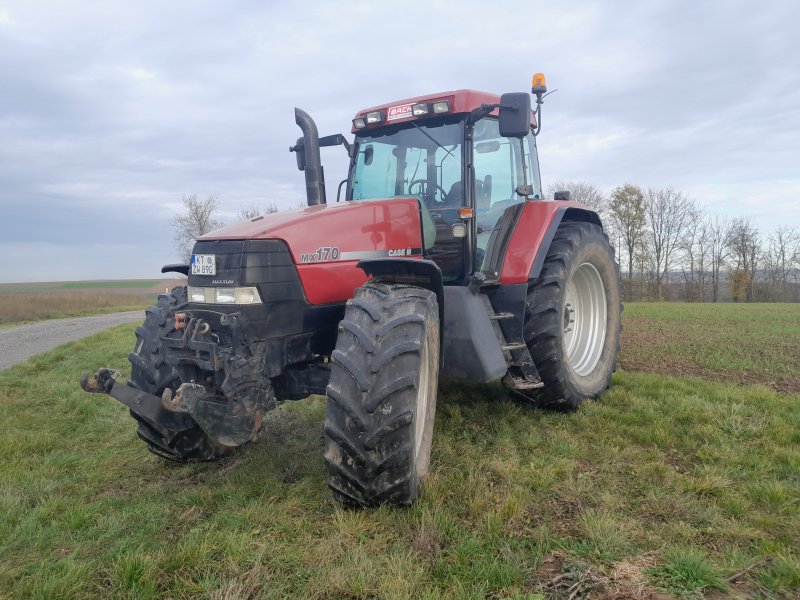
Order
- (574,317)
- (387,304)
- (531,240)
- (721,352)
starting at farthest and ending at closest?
(721,352)
(574,317)
(531,240)
(387,304)

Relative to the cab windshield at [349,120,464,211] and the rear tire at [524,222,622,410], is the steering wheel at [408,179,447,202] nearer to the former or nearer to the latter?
the cab windshield at [349,120,464,211]

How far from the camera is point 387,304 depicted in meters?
2.91

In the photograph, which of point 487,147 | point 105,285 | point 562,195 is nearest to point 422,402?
point 487,147

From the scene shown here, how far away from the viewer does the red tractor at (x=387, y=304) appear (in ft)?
9.05

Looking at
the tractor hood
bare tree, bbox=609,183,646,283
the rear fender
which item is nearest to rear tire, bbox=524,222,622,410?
the rear fender

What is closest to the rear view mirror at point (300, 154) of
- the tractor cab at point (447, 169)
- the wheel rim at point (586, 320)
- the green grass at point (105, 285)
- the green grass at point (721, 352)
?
the tractor cab at point (447, 169)

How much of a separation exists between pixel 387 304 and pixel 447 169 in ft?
5.94

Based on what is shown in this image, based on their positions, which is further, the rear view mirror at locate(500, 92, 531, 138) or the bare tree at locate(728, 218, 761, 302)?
the bare tree at locate(728, 218, 761, 302)

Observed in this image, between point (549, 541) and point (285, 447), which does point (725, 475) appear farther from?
point (285, 447)

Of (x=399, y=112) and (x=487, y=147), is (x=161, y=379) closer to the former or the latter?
(x=399, y=112)

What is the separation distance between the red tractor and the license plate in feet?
0.04

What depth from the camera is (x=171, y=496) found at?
132 inches

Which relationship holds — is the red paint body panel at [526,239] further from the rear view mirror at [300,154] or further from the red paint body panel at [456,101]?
the rear view mirror at [300,154]

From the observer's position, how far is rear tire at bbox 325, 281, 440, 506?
8.71 ft
